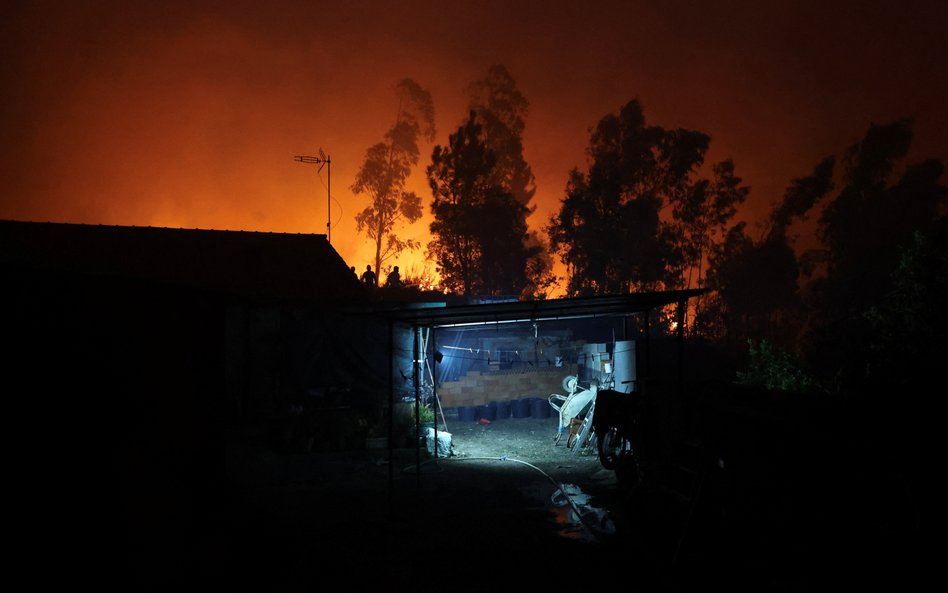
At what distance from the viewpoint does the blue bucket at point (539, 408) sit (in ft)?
57.0

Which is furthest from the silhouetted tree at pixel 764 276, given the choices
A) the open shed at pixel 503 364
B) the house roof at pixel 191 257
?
the house roof at pixel 191 257

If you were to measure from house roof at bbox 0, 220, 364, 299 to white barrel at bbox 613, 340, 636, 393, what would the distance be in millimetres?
7465

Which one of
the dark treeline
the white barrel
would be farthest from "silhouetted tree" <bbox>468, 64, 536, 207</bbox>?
the white barrel

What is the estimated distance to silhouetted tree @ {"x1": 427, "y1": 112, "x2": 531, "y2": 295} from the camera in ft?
103

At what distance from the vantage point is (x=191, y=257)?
51.9 ft

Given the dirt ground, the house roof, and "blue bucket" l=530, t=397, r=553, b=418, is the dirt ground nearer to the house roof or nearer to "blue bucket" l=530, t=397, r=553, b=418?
"blue bucket" l=530, t=397, r=553, b=418

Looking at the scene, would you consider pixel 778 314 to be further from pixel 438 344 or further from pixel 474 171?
pixel 438 344

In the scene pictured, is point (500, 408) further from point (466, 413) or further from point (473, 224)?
point (473, 224)

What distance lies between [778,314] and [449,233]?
20.0m

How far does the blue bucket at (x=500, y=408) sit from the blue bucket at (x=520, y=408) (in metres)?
0.22

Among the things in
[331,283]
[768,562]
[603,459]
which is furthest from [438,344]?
[768,562]

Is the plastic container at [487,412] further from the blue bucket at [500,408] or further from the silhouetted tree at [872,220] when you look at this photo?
the silhouetted tree at [872,220]

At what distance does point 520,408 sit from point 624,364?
17.7 ft

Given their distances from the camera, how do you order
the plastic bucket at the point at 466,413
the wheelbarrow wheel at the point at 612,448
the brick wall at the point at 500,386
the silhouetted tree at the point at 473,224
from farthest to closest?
A: the silhouetted tree at the point at 473,224 → the plastic bucket at the point at 466,413 → the brick wall at the point at 500,386 → the wheelbarrow wheel at the point at 612,448
